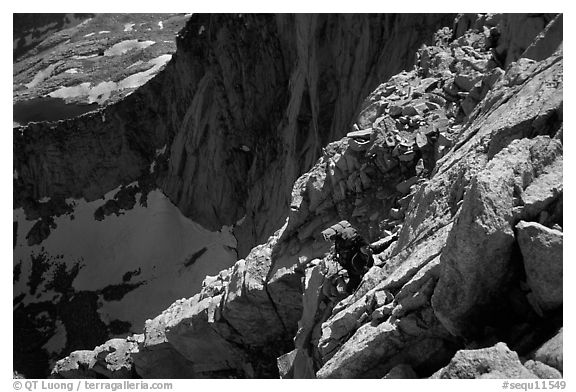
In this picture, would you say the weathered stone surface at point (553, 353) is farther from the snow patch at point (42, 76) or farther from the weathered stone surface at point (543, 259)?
the snow patch at point (42, 76)

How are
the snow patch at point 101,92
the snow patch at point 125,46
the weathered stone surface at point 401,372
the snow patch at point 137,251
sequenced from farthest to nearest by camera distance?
the snow patch at point 125,46 → the snow patch at point 101,92 → the snow patch at point 137,251 → the weathered stone surface at point 401,372

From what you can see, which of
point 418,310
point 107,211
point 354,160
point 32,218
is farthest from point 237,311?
point 32,218

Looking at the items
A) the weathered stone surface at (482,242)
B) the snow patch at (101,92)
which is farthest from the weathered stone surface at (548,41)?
the snow patch at (101,92)

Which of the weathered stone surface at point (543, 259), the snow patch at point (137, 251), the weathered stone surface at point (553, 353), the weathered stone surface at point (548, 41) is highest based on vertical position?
the weathered stone surface at point (548, 41)

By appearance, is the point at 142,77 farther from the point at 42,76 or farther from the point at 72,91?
the point at 42,76

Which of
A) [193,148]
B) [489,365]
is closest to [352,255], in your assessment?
[489,365]

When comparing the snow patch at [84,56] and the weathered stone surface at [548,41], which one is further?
the snow patch at [84,56]

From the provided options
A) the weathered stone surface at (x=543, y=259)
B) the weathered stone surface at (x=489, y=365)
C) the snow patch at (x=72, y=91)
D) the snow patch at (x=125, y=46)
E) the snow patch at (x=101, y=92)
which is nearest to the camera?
the weathered stone surface at (x=489, y=365)
